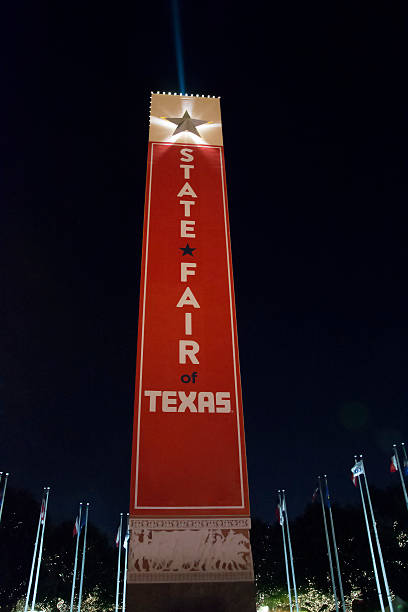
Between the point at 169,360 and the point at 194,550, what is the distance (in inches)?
192

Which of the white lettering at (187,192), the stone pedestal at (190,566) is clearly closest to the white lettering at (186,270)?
the white lettering at (187,192)

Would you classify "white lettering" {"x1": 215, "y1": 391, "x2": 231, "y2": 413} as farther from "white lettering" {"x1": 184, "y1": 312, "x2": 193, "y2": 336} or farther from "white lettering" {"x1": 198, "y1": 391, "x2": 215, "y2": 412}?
"white lettering" {"x1": 184, "y1": 312, "x2": 193, "y2": 336}

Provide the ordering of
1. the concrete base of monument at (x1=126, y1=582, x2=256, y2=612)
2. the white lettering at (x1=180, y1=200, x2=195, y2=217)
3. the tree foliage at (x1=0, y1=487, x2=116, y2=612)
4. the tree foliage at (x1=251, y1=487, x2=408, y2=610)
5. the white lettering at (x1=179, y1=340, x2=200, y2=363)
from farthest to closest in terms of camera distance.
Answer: the tree foliage at (x1=0, y1=487, x2=116, y2=612)
the tree foliage at (x1=251, y1=487, x2=408, y2=610)
the white lettering at (x1=180, y1=200, x2=195, y2=217)
the white lettering at (x1=179, y1=340, x2=200, y2=363)
the concrete base of monument at (x1=126, y1=582, x2=256, y2=612)

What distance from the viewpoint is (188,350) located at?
1553cm

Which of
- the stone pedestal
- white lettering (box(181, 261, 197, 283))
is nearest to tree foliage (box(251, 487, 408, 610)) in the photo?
the stone pedestal

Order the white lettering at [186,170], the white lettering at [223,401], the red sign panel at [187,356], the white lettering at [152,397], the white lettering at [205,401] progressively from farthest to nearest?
the white lettering at [186,170] → the white lettering at [223,401] → the white lettering at [205,401] → the white lettering at [152,397] → the red sign panel at [187,356]

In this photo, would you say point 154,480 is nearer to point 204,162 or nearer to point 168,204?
point 168,204

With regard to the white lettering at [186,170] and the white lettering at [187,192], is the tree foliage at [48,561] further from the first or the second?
the white lettering at [186,170]

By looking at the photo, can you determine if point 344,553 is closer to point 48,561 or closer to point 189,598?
point 48,561

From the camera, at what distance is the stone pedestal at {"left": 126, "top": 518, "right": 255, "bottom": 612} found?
12.4 metres

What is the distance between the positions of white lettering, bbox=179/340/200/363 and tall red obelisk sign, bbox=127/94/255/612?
0.09ft

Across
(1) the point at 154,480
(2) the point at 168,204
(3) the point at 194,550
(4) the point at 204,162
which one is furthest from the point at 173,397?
(4) the point at 204,162

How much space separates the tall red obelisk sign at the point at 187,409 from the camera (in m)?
12.7

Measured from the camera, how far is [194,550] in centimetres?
1299
